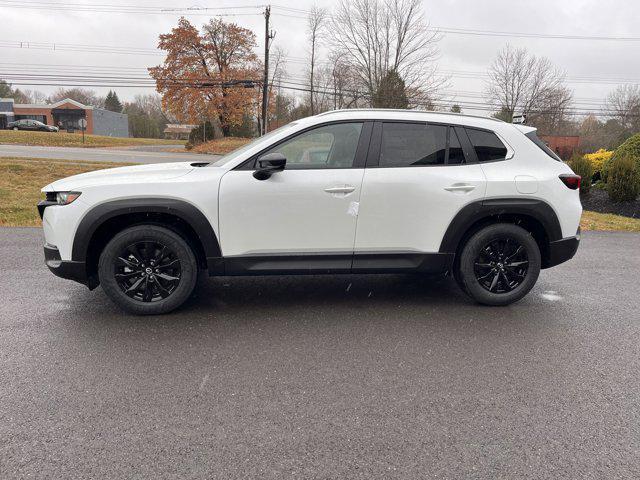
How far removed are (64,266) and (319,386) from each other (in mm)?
2484

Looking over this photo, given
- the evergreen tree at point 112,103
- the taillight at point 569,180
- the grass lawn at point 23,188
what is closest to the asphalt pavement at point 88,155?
the grass lawn at point 23,188

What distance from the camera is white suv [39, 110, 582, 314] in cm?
394

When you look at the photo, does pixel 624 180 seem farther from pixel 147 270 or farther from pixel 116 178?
pixel 116 178

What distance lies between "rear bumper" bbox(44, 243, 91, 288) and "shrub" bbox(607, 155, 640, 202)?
1228 cm

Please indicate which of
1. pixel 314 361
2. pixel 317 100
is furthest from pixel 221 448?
pixel 317 100

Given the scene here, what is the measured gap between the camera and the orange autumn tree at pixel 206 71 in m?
38.1

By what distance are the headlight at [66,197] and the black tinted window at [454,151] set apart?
333 cm

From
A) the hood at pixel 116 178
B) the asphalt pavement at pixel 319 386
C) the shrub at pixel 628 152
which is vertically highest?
the shrub at pixel 628 152

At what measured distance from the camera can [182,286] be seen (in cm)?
407

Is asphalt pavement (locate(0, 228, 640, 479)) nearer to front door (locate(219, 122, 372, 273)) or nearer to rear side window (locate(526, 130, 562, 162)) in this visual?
front door (locate(219, 122, 372, 273))

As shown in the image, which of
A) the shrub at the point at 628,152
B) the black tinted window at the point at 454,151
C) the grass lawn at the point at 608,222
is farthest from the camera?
the shrub at the point at 628,152

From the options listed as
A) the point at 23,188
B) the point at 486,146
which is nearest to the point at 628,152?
the point at 486,146

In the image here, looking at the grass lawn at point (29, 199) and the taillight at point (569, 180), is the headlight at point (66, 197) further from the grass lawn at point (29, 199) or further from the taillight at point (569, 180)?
the grass lawn at point (29, 199)

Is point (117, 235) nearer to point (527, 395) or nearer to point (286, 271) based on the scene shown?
point (286, 271)
